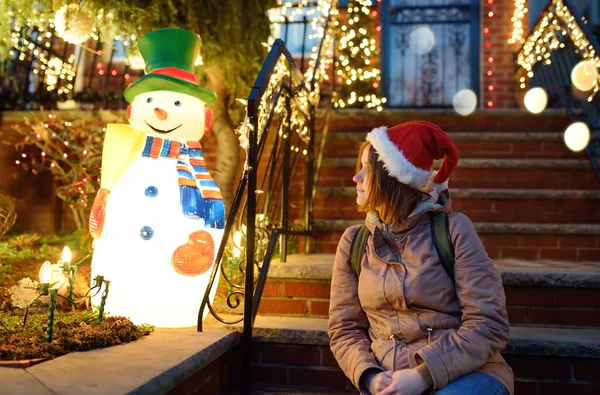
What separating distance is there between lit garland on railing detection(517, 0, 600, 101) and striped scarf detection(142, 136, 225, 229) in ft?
9.98

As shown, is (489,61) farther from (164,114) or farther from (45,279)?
(45,279)

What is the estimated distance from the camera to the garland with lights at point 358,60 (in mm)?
6543

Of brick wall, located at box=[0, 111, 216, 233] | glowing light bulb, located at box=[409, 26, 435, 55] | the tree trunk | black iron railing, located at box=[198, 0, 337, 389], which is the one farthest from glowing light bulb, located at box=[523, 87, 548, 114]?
brick wall, located at box=[0, 111, 216, 233]

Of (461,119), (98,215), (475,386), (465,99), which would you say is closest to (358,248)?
(475,386)

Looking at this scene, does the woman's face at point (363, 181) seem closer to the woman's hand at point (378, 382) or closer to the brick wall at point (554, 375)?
the woman's hand at point (378, 382)

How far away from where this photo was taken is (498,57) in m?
6.86

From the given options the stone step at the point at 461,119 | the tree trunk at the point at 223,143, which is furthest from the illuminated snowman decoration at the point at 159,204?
the stone step at the point at 461,119

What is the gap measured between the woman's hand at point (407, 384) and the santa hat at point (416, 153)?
1.80 feet

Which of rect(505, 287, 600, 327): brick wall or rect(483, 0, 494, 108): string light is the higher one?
rect(483, 0, 494, 108): string light

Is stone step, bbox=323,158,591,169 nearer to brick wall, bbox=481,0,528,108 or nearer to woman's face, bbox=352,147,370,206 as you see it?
woman's face, bbox=352,147,370,206

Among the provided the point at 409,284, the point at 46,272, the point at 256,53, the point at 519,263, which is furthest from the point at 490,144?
the point at 46,272

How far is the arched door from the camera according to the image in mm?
7047

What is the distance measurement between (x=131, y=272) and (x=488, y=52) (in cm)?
595

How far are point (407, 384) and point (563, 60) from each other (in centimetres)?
486
